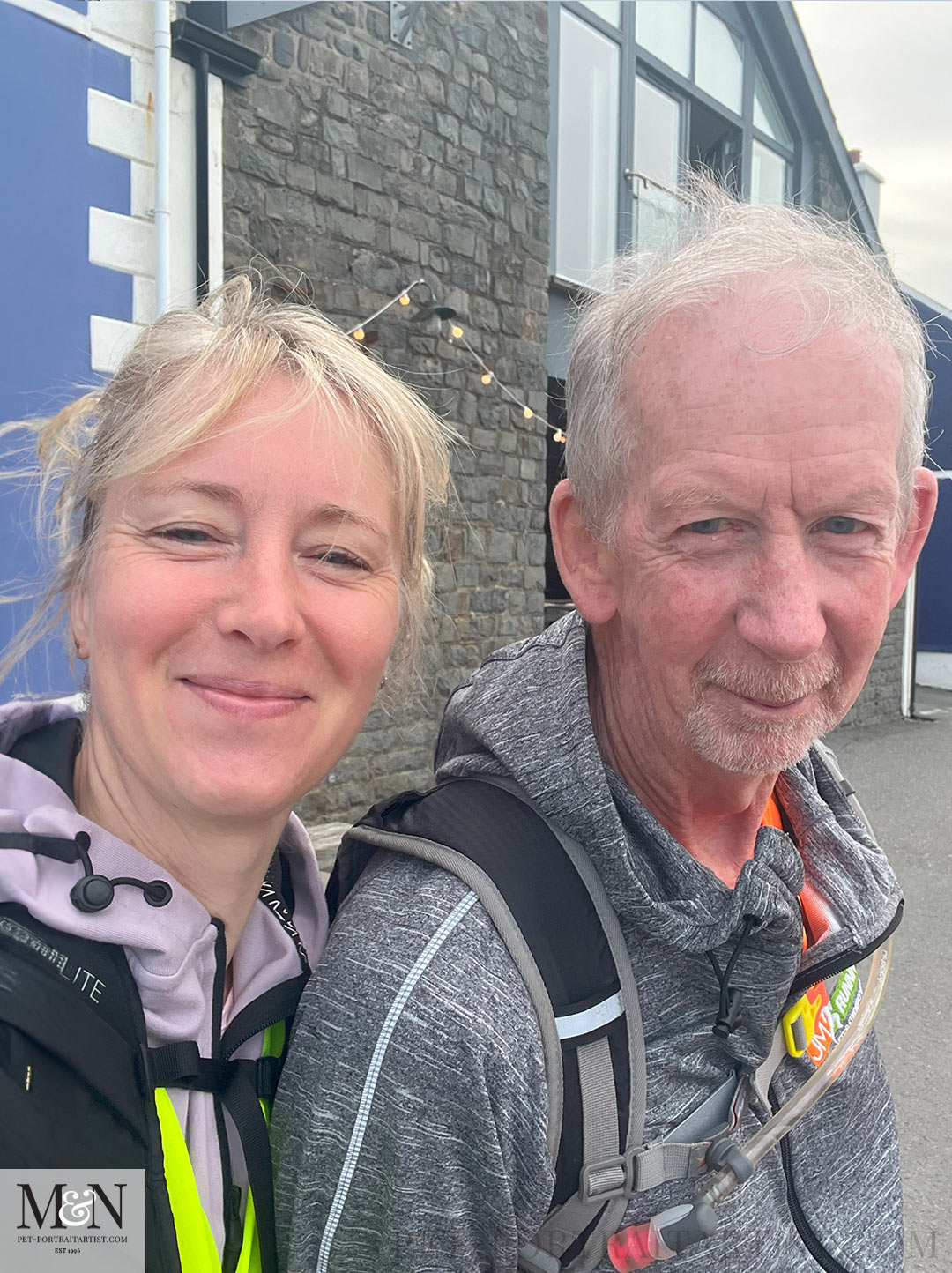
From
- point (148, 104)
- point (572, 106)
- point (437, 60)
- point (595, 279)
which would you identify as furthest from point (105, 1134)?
point (572, 106)

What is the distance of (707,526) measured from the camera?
1.14 meters

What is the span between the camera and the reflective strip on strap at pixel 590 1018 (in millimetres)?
1007

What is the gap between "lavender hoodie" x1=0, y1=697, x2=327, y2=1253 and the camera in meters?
1.02

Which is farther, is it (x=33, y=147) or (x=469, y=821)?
(x=33, y=147)

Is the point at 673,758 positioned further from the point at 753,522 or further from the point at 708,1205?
the point at 708,1205

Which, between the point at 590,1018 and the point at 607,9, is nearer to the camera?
the point at 590,1018

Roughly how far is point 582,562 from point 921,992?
12.6ft

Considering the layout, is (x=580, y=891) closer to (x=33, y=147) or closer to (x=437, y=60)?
(x=33, y=147)

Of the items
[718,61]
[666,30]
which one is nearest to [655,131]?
[666,30]

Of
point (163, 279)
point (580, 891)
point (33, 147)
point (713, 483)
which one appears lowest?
point (580, 891)

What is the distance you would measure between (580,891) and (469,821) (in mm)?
145

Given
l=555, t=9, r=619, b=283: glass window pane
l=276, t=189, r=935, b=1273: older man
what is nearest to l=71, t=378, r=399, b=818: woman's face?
l=276, t=189, r=935, b=1273: older man

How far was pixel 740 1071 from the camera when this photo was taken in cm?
116

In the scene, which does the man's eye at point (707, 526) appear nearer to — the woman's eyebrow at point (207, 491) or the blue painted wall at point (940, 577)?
the woman's eyebrow at point (207, 491)
